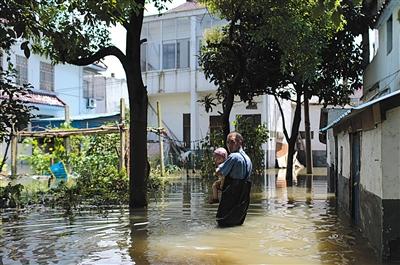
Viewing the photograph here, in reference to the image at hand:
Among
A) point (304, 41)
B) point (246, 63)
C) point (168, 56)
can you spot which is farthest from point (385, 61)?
point (168, 56)

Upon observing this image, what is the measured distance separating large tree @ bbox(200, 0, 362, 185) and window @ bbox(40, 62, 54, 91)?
17.8 meters

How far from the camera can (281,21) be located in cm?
1516

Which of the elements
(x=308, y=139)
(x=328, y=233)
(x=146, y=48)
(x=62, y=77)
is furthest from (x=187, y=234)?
(x=62, y=77)

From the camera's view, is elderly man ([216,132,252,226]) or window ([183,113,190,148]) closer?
elderly man ([216,132,252,226])

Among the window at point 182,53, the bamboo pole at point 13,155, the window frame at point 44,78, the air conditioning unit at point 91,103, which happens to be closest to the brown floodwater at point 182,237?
the bamboo pole at point 13,155

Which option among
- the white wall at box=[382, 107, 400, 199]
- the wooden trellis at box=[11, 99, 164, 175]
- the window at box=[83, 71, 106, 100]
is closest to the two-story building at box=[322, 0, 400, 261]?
the white wall at box=[382, 107, 400, 199]

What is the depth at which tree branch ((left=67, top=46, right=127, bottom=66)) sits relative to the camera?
12.6 m

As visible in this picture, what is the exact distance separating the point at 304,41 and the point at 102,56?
6.19 m

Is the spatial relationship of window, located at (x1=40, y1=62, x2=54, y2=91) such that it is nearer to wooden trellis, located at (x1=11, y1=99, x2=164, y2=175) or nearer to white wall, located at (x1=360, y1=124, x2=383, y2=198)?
wooden trellis, located at (x1=11, y1=99, x2=164, y2=175)

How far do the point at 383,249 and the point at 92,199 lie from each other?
9.26 m

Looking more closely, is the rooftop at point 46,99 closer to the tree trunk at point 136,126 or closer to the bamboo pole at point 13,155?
the bamboo pole at point 13,155

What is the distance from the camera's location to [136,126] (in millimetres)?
12922

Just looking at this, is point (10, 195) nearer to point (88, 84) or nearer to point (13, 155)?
point (13, 155)

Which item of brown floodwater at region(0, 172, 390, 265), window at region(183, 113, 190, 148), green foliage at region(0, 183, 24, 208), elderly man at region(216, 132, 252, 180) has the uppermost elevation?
window at region(183, 113, 190, 148)
